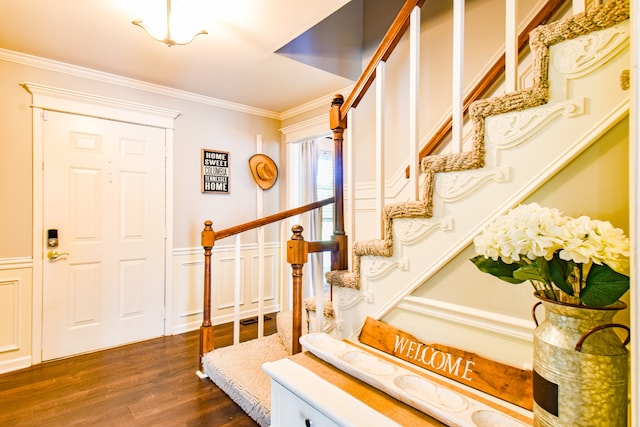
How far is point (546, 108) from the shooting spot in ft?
3.47

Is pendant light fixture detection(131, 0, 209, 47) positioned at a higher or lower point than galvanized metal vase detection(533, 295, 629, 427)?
higher

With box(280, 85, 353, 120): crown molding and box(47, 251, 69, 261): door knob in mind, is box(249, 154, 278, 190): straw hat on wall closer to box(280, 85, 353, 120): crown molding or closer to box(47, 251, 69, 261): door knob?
box(280, 85, 353, 120): crown molding

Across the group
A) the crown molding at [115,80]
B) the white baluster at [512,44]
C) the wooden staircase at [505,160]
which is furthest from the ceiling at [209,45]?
the wooden staircase at [505,160]

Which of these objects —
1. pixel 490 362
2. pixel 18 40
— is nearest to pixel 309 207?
pixel 490 362

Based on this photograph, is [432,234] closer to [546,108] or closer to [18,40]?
[546,108]

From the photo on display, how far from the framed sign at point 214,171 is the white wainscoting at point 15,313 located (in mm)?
1611

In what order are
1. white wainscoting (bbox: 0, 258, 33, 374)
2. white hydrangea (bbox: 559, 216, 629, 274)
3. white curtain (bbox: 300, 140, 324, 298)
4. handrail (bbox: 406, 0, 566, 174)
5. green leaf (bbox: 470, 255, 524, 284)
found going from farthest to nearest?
white curtain (bbox: 300, 140, 324, 298) → white wainscoting (bbox: 0, 258, 33, 374) → handrail (bbox: 406, 0, 566, 174) → green leaf (bbox: 470, 255, 524, 284) → white hydrangea (bbox: 559, 216, 629, 274)

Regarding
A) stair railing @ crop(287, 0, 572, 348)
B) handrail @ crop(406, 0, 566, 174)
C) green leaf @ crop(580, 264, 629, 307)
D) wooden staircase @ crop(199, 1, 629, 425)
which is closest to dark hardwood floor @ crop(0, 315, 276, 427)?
stair railing @ crop(287, 0, 572, 348)

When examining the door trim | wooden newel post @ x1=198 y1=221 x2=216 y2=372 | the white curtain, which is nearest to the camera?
wooden newel post @ x1=198 y1=221 x2=216 y2=372

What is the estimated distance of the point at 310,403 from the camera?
3.61 ft

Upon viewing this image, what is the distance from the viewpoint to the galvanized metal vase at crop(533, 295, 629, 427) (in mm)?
733

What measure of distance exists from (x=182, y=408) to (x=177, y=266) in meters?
1.60

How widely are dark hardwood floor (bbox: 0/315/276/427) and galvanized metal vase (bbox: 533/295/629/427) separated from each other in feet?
5.57

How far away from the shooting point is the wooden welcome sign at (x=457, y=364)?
107 centimetres
